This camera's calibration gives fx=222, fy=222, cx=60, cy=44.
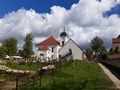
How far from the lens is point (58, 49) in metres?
75.8

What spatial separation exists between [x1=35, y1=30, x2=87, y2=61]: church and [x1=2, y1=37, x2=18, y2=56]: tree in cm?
744

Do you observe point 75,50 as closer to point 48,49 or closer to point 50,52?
point 48,49

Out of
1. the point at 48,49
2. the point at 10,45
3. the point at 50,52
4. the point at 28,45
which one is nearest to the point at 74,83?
the point at 28,45

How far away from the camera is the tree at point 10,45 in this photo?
6597 centimetres

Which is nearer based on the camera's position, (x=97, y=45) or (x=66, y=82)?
(x=66, y=82)

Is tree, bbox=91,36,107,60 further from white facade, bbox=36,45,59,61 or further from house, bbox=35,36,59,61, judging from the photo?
white facade, bbox=36,45,59,61

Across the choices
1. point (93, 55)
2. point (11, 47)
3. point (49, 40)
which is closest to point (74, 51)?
point (49, 40)

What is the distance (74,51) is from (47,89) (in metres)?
57.0

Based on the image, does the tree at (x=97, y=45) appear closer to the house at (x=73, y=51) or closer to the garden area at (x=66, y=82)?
the house at (x=73, y=51)

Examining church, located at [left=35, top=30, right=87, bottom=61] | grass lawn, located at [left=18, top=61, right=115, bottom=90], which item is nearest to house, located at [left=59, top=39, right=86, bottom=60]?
church, located at [left=35, top=30, right=87, bottom=61]

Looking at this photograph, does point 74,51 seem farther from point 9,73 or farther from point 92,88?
point 92,88

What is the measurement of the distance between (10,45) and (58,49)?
16.8 metres

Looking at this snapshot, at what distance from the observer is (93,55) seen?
10362 cm

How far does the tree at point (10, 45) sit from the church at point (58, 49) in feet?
24.4
